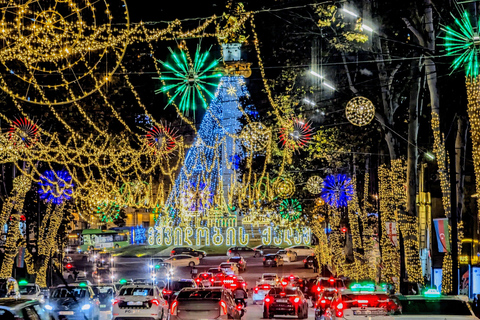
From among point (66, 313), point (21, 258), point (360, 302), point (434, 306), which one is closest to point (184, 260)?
point (21, 258)

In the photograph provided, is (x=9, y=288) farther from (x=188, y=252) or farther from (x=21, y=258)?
(x=188, y=252)

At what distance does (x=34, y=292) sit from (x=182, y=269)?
34451 millimetres

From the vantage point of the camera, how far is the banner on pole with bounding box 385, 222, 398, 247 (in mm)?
28000

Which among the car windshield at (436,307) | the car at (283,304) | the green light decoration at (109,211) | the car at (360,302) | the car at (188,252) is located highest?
the green light decoration at (109,211)

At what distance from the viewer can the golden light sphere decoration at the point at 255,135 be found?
1214 inches

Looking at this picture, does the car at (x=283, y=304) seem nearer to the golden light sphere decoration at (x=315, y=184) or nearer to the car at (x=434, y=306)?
the car at (x=434, y=306)

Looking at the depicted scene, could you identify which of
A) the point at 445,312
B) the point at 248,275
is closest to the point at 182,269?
the point at 248,275

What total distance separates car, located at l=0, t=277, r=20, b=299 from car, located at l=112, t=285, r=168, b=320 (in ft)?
10.1

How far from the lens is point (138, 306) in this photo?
22609 millimetres

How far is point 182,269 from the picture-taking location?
61.4 metres

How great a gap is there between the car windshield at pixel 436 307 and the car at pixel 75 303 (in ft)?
43.8

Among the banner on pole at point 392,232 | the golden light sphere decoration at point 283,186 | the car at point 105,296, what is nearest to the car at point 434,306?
the banner on pole at point 392,232

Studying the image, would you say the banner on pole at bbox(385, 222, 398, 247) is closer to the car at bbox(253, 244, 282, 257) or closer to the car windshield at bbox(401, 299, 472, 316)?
the car windshield at bbox(401, 299, 472, 316)

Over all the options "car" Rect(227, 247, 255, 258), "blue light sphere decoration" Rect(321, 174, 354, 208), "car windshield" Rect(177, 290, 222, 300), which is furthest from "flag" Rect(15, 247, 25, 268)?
"car" Rect(227, 247, 255, 258)
